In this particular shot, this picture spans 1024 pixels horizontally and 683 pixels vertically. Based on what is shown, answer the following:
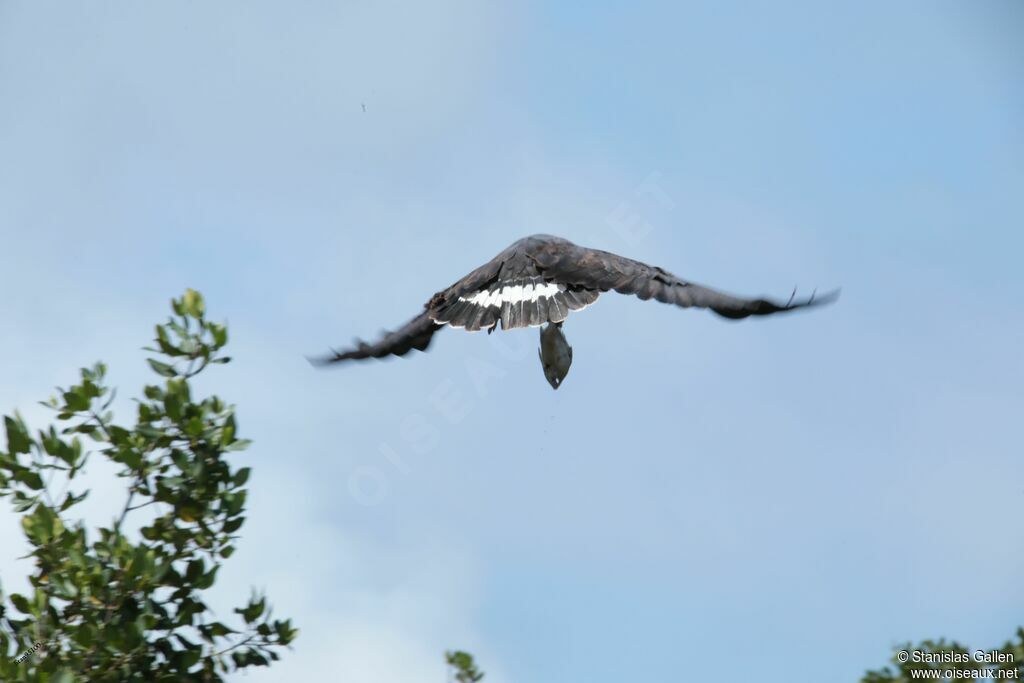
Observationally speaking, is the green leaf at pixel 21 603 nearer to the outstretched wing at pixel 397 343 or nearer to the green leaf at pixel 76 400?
the green leaf at pixel 76 400

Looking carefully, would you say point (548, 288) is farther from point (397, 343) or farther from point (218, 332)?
point (218, 332)

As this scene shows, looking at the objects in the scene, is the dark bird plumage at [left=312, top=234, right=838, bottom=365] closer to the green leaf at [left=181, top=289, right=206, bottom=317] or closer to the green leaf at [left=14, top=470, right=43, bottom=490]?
the green leaf at [left=181, top=289, right=206, bottom=317]

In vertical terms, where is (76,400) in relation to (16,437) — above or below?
above

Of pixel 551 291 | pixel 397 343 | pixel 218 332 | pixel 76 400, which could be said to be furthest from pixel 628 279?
pixel 76 400

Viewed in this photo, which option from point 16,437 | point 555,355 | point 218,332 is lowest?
point 16,437

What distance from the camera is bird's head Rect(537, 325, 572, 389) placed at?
9.82 m

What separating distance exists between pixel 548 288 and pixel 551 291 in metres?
0.05

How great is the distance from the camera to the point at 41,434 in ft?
23.6

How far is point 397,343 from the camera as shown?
10.8 meters

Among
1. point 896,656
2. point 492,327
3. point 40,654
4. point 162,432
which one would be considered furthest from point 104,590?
point 896,656

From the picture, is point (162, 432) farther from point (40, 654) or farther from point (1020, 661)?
point (1020, 661)

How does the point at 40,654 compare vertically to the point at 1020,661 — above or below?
below

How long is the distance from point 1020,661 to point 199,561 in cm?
569

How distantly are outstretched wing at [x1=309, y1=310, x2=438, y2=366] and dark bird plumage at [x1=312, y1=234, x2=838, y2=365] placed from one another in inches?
11.4
